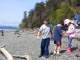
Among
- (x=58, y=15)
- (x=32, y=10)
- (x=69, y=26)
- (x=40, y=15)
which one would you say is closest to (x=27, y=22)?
(x=32, y=10)

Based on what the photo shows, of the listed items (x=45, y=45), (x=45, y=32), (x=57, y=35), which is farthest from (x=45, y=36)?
(x=57, y=35)

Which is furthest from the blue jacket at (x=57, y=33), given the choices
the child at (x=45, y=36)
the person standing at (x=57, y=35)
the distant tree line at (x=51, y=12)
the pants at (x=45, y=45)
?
the distant tree line at (x=51, y=12)

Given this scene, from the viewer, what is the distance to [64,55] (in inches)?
776

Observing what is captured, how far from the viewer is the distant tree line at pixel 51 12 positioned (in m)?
75.4

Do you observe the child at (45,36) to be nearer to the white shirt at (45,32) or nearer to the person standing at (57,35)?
the white shirt at (45,32)

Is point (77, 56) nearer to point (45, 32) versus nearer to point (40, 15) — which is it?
point (45, 32)

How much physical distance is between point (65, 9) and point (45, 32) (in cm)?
5823

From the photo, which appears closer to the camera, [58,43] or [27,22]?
[58,43]

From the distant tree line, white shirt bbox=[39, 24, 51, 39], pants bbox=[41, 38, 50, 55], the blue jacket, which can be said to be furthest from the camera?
the distant tree line

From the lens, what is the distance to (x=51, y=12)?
9869 centimetres

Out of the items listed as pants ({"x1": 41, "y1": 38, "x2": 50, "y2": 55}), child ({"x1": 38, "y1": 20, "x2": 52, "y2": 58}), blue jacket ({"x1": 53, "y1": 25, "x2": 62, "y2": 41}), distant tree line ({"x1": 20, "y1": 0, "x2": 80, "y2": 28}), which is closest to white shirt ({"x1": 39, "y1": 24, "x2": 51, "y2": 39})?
child ({"x1": 38, "y1": 20, "x2": 52, "y2": 58})

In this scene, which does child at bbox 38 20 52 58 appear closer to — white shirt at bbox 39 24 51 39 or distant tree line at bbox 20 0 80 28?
white shirt at bbox 39 24 51 39

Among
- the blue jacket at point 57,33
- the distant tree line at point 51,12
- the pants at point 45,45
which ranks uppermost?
the distant tree line at point 51,12

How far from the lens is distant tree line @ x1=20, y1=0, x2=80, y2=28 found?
247 ft
